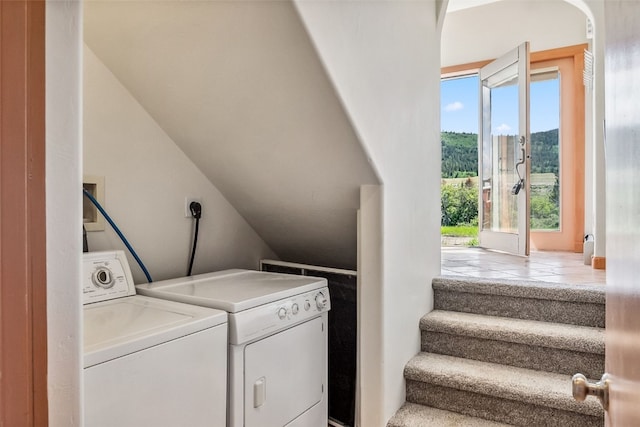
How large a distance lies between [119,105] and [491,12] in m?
4.91

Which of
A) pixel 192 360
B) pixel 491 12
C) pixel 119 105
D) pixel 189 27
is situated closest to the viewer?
pixel 192 360

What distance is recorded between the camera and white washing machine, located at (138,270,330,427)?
1506 mm

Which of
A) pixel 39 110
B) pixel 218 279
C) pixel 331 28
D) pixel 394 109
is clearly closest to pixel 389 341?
pixel 218 279

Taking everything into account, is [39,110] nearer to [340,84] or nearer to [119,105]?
[340,84]

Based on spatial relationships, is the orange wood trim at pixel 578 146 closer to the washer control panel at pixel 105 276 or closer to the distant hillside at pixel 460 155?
the distant hillside at pixel 460 155

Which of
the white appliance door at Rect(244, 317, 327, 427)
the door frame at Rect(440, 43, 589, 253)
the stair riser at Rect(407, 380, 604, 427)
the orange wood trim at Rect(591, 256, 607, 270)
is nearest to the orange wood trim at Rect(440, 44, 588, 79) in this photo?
the door frame at Rect(440, 43, 589, 253)

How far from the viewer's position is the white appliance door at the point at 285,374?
5.08 feet

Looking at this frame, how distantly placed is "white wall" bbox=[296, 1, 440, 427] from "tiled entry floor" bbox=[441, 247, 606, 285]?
72 centimetres

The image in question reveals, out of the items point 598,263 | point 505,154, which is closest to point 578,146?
point 505,154

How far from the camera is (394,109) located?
2035 millimetres

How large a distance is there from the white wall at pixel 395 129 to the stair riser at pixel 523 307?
0.43ft

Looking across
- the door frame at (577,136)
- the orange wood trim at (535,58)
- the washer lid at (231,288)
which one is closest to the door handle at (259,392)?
the washer lid at (231,288)

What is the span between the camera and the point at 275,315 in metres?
1.65

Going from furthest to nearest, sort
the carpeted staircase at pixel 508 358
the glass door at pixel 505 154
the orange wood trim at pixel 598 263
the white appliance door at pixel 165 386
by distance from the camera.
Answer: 1. the glass door at pixel 505 154
2. the orange wood trim at pixel 598 263
3. the carpeted staircase at pixel 508 358
4. the white appliance door at pixel 165 386
